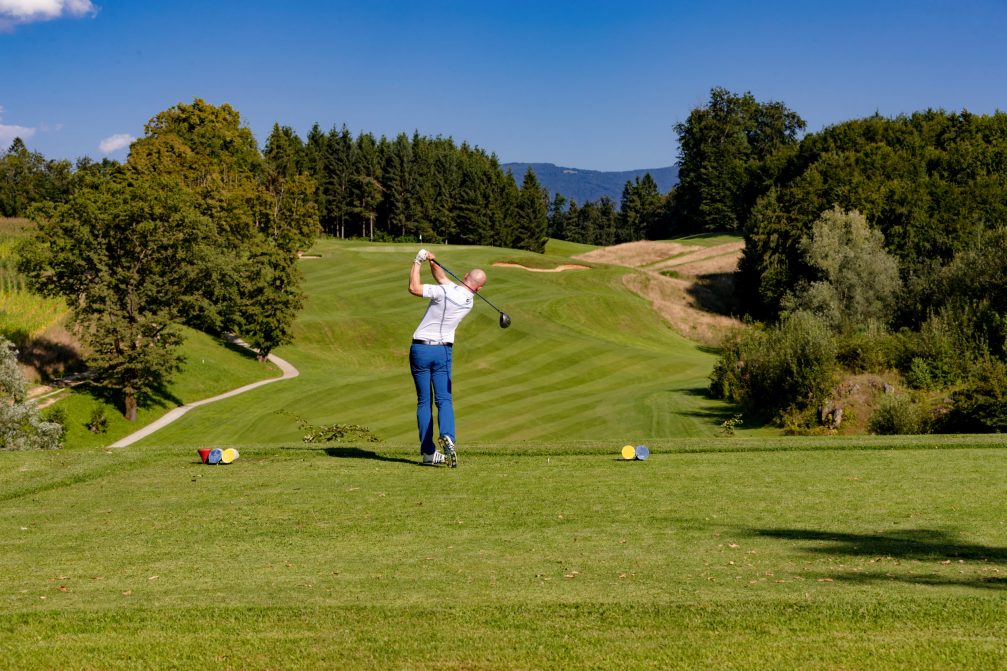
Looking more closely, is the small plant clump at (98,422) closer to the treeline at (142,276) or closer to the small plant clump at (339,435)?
the treeline at (142,276)

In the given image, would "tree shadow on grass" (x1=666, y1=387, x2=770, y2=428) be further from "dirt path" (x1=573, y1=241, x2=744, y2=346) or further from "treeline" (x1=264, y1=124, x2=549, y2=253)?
"treeline" (x1=264, y1=124, x2=549, y2=253)

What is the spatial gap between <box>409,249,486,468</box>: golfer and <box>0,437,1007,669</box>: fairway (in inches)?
18.8

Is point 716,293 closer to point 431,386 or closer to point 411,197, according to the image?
point 411,197

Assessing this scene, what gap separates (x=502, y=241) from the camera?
456 feet

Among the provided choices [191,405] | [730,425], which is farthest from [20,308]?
[730,425]

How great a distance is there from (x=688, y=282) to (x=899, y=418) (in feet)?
Answer: 211

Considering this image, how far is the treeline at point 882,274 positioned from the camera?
3724cm

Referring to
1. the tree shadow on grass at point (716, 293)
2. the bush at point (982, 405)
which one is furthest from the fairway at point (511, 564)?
the tree shadow on grass at point (716, 293)

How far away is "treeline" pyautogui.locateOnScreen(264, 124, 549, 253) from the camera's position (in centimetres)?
13962

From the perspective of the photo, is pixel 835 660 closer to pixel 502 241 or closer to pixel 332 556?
pixel 332 556

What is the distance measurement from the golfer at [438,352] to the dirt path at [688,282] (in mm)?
57344

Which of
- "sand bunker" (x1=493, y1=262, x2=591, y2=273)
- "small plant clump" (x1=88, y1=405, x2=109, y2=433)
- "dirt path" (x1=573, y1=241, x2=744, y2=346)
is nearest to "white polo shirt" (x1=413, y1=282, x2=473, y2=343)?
"small plant clump" (x1=88, y1=405, x2=109, y2=433)

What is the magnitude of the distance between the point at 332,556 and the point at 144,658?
2.75m

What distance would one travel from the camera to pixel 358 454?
14992 millimetres
